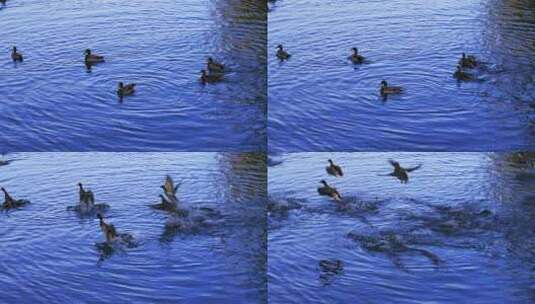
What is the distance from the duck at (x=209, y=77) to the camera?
11.7m

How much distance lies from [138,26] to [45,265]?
17.6 ft

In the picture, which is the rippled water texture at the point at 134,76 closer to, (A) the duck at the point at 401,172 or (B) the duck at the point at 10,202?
(B) the duck at the point at 10,202

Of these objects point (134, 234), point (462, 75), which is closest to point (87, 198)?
point (134, 234)

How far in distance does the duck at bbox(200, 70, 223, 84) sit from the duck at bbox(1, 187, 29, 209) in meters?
2.69

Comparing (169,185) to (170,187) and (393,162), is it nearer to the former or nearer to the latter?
(170,187)

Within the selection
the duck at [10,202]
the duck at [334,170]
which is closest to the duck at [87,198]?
the duck at [10,202]

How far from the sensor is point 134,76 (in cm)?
1199

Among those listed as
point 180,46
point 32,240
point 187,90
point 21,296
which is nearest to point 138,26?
point 180,46

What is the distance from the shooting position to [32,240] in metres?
9.00

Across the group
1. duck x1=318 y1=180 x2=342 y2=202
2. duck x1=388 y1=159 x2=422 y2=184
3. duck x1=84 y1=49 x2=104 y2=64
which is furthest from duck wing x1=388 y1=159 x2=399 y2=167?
duck x1=84 y1=49 x2=104 y2=64

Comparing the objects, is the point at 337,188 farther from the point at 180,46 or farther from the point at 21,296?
the point at 180,46

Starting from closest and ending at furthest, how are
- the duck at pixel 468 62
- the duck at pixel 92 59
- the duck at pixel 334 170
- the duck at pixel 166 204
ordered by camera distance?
the duck at pixel 166 204, the duck at pixel 334 170, the duck at pixel 468 62, the duck at pixel 92 59

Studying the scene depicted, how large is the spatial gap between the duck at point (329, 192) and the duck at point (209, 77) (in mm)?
2452

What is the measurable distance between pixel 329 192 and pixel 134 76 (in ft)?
10.6
